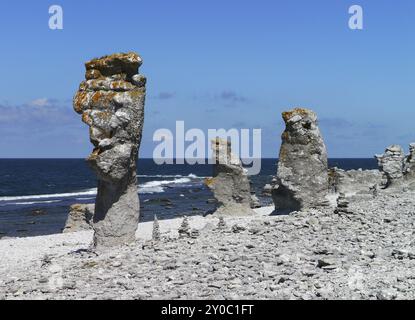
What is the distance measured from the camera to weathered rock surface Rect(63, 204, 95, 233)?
30.2 meters

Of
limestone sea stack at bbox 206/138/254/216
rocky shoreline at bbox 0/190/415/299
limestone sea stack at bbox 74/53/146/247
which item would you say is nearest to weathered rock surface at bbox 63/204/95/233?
limestone sea stack at bbox 206/138/254/216

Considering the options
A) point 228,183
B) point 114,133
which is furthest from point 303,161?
point 114,133

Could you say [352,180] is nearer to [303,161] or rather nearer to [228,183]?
[228,183]

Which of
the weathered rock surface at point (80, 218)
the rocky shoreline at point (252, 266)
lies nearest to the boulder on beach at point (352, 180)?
the weathered rock surface at point (80, 218)

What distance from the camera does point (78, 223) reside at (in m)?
30.4

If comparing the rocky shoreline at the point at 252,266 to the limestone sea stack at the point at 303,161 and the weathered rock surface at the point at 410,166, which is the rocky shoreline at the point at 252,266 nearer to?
the limestone sea stack at the point at 303,161

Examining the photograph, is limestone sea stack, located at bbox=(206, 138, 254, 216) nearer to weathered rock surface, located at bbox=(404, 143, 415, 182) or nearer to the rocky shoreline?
the rocky shoreline

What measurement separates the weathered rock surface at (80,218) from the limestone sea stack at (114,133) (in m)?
13.7

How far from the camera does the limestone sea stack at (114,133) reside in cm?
1612

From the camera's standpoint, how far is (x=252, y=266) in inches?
469

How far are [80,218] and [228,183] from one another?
8393 mm

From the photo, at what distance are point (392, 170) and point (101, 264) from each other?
82.0 ft

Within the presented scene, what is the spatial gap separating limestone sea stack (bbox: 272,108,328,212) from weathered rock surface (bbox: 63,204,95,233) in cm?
1155
